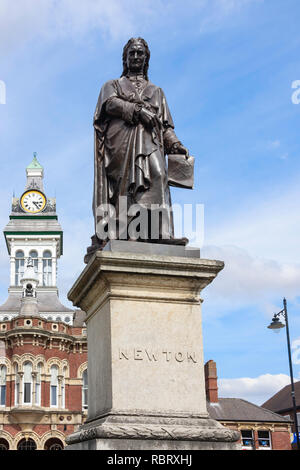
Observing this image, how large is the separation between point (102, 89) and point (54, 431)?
137ft

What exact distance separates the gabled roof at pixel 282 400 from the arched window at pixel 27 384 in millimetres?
30368

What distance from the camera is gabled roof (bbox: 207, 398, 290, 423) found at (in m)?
47.9

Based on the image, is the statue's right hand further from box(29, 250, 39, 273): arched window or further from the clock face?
the clock face

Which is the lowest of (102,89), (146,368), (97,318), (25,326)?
(146,368)

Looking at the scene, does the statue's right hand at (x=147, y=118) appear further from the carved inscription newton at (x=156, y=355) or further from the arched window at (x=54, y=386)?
the arched window at (x=54, y=386)

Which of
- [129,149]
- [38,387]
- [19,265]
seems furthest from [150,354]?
[19,265]

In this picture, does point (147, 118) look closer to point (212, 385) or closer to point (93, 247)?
point (93, 247)

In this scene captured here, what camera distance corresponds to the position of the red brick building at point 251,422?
47750 millimetres

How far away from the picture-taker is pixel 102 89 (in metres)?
6.56

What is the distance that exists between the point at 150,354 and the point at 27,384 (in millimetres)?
42351

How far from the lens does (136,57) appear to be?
6680 mm
